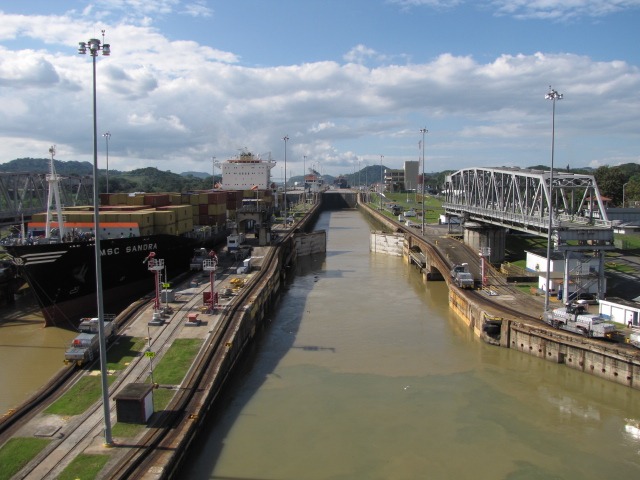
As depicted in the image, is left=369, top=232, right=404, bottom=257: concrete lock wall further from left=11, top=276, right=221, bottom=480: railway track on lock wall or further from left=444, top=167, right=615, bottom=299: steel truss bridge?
left=11, top=276, right=221, bottom=480: railway track on lock wall

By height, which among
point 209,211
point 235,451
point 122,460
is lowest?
point 235,451

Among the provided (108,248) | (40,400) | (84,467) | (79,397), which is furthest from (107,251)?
(84,467)

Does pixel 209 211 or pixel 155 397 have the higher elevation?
pixel 209 211

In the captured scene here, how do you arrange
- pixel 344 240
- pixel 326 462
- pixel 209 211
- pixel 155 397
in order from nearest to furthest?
pixel 326 462, pixel 155 397, pixel 209 211, pixel 344 240

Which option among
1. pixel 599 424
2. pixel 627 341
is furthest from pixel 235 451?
pixel 627 341

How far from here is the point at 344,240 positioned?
92875 millimetres

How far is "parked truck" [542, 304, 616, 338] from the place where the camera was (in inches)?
1064

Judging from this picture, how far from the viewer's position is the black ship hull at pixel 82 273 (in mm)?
32969

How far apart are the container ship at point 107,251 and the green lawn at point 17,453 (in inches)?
698

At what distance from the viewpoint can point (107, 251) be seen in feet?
124

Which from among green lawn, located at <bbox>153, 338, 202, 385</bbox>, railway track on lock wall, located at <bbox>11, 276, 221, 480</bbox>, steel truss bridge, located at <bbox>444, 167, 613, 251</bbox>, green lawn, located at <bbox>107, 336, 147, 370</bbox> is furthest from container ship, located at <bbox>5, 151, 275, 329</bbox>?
steel truss bridge, located at <bbox>444, 167, 613, 251</bbox>

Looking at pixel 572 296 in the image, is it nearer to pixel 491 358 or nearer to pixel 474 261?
pixel 491 358

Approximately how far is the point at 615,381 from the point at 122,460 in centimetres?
2233

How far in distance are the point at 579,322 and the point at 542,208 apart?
15.9m
